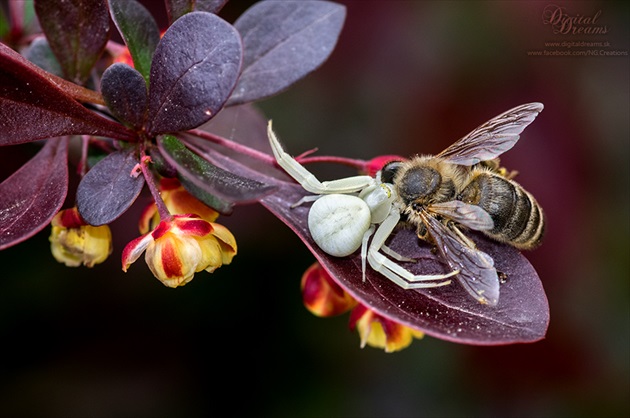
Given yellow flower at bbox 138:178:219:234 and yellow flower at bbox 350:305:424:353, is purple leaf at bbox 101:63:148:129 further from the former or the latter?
yellow flower at bbox 350:305:424:353

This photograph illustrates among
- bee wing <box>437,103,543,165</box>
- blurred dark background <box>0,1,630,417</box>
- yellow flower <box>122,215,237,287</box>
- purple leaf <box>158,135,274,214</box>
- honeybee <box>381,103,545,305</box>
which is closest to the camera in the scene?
purple leaf <box>158,135,274,214</box>

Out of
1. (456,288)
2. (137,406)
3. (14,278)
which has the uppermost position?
(456,288)

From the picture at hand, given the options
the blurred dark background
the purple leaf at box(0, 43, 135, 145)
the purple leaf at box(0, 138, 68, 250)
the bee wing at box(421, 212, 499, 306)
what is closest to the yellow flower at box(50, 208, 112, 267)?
the purple leaf at box(0, 138, 68, 250)

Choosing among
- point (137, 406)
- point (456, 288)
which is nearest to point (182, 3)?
point (456, 288)

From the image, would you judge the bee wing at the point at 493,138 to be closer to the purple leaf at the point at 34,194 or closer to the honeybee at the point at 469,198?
the honeybee at the point at 469,198

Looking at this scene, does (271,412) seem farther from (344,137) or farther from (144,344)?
(344,137)

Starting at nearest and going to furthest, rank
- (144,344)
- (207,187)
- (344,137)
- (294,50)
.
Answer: (207,187) < (294,50) < (144,344) < (344,137)

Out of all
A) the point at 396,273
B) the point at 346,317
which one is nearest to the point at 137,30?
the point at 396,273

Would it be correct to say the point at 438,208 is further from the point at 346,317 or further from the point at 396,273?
the point at 346,317
